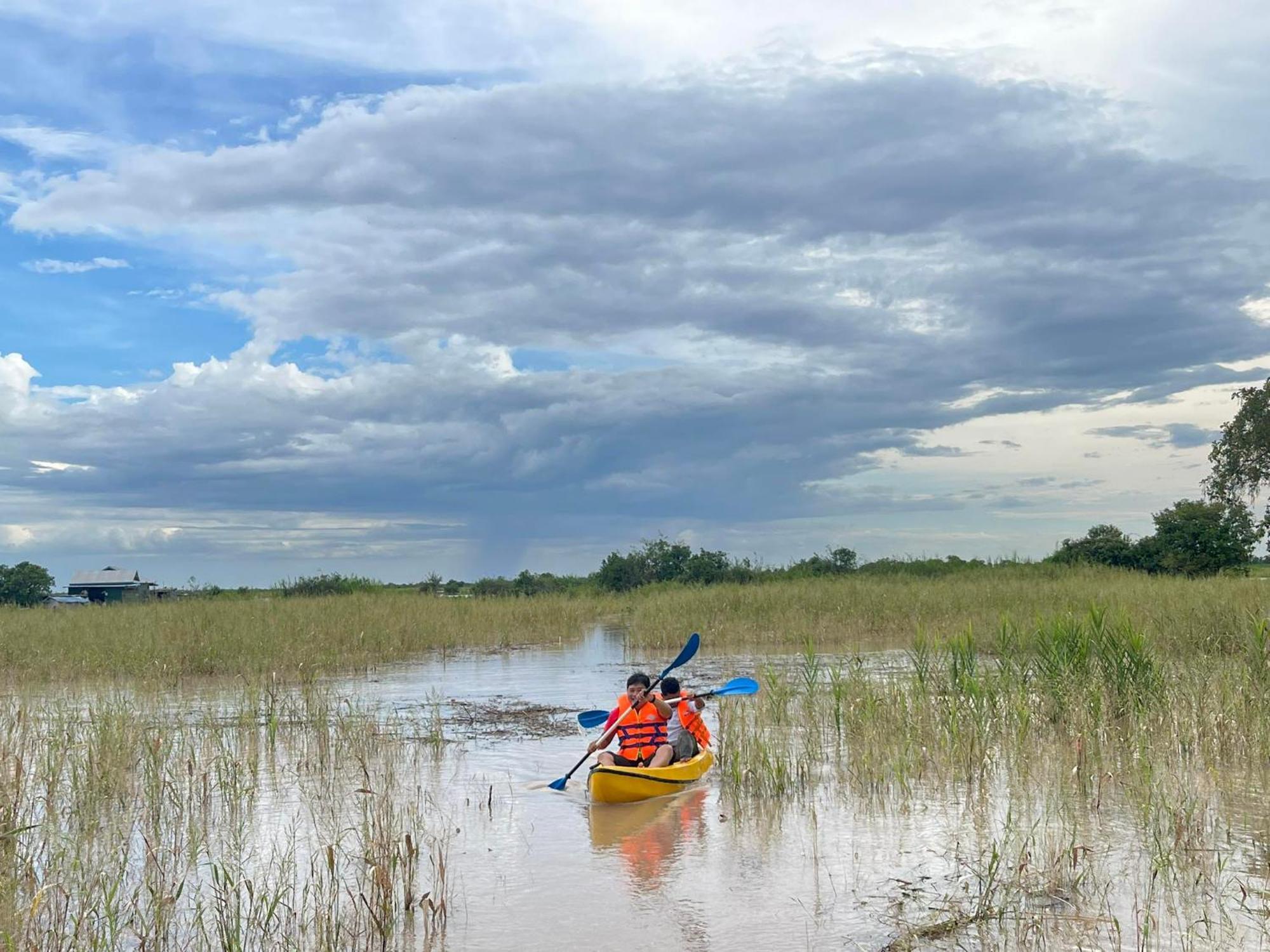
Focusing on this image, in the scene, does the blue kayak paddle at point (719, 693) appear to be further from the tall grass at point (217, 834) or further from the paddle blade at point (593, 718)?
the tall grass at point (217, 834)

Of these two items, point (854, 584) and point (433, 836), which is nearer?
point (433, 836)

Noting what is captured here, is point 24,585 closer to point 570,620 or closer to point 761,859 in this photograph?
point 570,620

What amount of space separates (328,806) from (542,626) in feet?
60.9

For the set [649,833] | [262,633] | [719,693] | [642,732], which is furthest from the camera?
[262,633]

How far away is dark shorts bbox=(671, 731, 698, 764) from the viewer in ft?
36.1

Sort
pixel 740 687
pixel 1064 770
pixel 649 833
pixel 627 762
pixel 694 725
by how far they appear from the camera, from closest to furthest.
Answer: pixel 649 833, pixel 1064 770, pixel 627 762, pixel 694 725, pixel 740 687

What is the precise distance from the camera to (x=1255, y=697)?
10641 mm

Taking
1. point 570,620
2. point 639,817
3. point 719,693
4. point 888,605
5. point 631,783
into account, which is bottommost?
point 639,817

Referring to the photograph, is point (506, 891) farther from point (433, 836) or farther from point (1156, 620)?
point (1156, 620)

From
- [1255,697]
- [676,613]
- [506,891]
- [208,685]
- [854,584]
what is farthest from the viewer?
[854,584]

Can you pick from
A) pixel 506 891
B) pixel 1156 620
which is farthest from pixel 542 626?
pixel 506 891

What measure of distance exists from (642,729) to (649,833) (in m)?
2.09

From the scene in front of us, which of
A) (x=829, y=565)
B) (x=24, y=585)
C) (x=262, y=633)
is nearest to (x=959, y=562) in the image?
(x=829, y=565)

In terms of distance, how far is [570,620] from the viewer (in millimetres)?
28938
